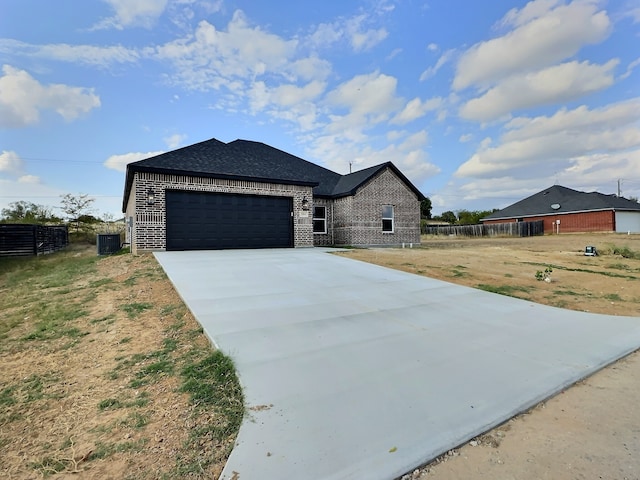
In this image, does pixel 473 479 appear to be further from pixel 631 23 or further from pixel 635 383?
pixel 631 23

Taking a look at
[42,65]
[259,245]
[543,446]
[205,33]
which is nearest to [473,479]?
[543,446]

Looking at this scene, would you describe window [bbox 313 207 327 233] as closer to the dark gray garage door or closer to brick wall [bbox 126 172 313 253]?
the dark gray garage door

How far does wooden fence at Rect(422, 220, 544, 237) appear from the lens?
32281mm

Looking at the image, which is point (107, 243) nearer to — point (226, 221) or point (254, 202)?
point (226, 221)

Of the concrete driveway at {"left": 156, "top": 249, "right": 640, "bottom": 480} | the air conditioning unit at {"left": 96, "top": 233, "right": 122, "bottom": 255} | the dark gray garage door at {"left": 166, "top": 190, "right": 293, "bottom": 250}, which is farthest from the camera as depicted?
the air conditioning unit at {"left": 96, "top": 233, "right": 122, "bottom": 255}

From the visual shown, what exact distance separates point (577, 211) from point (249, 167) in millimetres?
37125

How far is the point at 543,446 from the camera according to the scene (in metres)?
2.07

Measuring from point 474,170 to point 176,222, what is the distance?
26.0 meters

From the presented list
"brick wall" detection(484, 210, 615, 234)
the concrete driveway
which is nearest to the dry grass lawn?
the concrete driveway

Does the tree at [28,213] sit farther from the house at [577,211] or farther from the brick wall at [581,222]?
the brick wall at [581,222]

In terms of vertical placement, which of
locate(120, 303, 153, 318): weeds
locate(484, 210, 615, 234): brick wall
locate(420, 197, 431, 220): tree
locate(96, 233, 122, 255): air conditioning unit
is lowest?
locate(120, 303, 153, 318): weeds

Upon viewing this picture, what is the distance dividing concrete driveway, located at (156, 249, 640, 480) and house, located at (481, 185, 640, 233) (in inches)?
1452

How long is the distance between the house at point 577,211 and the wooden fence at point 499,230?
3.06 m

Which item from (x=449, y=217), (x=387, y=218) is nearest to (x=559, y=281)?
(x=387, y=218)
